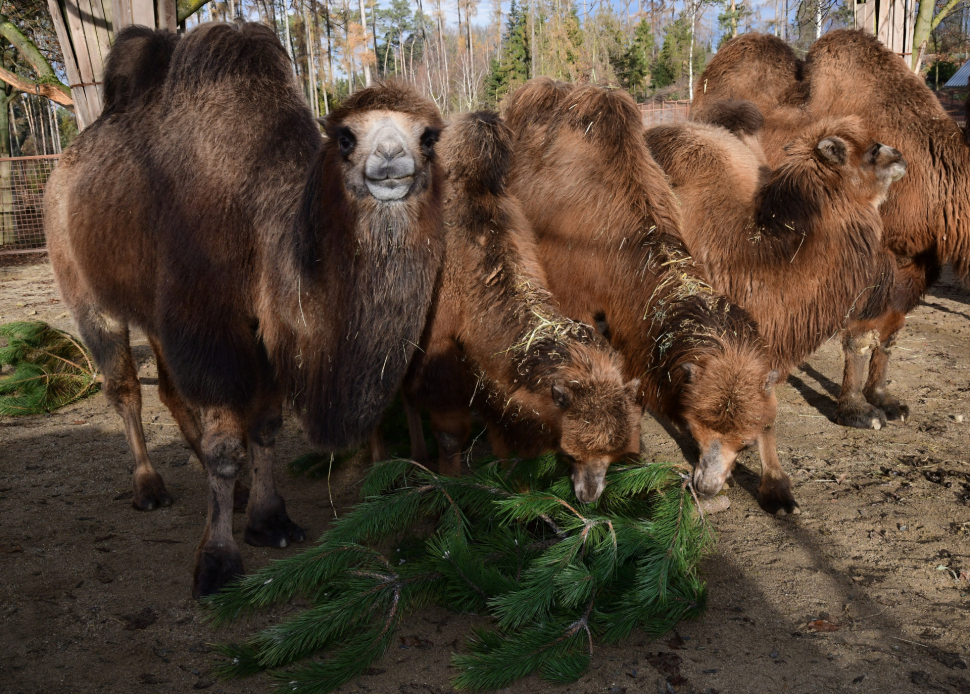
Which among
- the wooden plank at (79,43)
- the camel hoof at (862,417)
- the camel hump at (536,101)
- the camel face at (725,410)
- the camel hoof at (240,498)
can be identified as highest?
the wooden plank at (79,43)

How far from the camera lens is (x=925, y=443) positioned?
552cm

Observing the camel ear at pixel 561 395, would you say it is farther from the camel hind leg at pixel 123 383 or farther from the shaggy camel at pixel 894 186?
the shaggy camel at pixel 894 186

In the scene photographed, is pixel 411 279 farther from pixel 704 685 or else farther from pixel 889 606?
pixel 889 606

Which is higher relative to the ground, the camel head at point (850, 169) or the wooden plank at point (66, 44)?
the wooden plank at point (66, 44)

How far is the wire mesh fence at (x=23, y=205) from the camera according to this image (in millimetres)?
15781

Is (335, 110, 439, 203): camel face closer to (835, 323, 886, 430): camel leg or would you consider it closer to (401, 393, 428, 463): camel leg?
(401, 393, 428, 463): camel leg

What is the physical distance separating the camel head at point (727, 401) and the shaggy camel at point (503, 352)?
396 millimetres

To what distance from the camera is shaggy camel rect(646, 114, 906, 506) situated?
473 cm

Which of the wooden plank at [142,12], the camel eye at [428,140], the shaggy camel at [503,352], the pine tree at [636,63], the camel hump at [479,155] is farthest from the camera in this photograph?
the pine tree at [636,63]

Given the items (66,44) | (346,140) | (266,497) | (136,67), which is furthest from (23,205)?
(346,140)

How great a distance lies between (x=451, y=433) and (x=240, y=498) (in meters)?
1.57

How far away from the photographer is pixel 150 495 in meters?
4.74

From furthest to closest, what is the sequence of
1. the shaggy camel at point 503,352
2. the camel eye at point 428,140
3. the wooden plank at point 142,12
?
the wooden plank at point 142,12, the shaggy camel at point 503,352, the camel eye at point 428,140

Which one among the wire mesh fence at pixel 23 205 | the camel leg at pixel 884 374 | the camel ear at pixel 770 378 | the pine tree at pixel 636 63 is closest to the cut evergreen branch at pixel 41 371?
the camel ear at pixel 770 378
